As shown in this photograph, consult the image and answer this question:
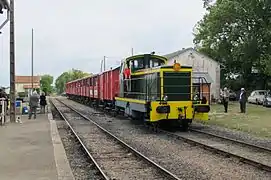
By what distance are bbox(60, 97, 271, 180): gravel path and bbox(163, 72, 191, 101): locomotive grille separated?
186 centimetres

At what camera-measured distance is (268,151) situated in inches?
502

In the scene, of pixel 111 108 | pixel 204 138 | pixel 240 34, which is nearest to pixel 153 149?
pixel 204 138

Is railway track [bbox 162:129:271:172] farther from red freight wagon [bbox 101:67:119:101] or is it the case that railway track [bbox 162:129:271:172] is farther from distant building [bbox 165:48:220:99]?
distant building [bbox 165:48:220:99]

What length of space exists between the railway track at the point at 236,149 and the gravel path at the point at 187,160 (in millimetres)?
230

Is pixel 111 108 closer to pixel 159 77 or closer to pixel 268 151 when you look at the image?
pixel 159 77

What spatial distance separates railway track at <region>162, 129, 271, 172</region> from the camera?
11.2m

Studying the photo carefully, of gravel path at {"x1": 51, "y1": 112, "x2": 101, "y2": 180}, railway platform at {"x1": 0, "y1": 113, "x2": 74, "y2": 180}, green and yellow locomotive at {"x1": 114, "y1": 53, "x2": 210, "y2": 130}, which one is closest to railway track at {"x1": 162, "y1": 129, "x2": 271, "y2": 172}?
green and yellow locomotive at {"x1": 114, "y1": 53, "x2": 210, "y2": 130}

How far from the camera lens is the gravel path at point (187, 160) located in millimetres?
9801

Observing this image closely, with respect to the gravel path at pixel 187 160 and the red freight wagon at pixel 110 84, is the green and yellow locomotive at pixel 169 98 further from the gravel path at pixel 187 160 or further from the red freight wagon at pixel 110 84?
the red freight wagon at pixel 110 84

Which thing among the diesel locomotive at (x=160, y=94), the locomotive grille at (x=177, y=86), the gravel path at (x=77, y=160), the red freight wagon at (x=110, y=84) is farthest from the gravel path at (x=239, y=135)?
the red freight wagon at (x=110, y=84)

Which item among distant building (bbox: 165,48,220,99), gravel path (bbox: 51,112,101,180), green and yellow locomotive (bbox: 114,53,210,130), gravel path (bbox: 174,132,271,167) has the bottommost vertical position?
gravel path (bbox: 51,112,101,180)

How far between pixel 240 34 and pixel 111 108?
22590 mm

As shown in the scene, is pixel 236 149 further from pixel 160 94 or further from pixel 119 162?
pixel 160 94

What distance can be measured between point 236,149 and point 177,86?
18.1ft
